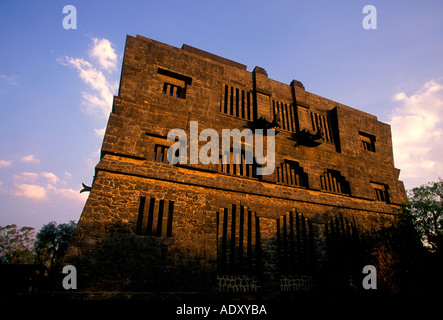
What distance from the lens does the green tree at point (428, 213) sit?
11.9 meters

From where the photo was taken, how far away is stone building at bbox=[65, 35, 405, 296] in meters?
8.63

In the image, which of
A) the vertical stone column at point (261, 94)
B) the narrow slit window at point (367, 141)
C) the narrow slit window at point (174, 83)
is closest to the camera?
the narrow slit window at point (174, 83)

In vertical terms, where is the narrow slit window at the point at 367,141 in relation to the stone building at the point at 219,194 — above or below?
above

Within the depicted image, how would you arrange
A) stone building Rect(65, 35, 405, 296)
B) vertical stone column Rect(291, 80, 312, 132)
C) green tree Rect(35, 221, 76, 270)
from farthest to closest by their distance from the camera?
green tree Rect(35, 221, 76, 270)
vertical stone column Rect(291, 80, 312, 132)
stone building Rect(65, 35, 405, 296)

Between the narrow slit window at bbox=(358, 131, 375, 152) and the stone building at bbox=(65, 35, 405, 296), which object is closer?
the stone building at bbox=(65, 35, 405, 296)

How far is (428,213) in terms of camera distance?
1306 cm

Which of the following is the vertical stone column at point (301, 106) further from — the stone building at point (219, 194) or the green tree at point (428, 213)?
the green tree at point (428, 213)

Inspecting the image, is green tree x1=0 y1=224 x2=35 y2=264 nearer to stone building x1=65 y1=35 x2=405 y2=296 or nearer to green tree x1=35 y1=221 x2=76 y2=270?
green tree x1=35 y1=221 x2=76 y2=270

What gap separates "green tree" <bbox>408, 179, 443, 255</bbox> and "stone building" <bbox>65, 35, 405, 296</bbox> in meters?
1.37

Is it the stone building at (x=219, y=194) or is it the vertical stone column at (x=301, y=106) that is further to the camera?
the vertical stone column at (x=301, y=106)

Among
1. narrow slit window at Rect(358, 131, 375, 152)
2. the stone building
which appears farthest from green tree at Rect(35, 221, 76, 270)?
narrow slit window at Rect(358, 131, 375, 152)

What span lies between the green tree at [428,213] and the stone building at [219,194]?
1.37m

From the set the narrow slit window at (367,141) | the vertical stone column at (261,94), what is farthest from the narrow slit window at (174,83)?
the narrow slit window at (367,141)
